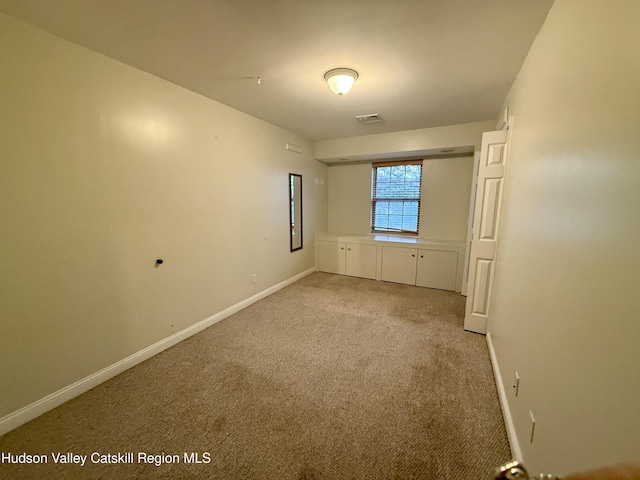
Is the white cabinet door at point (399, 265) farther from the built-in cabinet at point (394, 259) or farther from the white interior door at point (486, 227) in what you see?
the white interior door at point (486, 227)

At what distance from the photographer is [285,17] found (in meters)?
1.49

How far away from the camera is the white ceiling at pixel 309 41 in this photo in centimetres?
142

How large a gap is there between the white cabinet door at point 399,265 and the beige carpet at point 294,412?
4.93ft

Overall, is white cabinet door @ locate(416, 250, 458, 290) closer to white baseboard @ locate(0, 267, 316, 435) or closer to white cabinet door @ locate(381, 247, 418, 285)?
white cabinet door @ locate(381, 247, 418, 285)

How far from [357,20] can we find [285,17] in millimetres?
436

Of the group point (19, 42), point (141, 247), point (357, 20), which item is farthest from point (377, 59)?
point (141, 247)

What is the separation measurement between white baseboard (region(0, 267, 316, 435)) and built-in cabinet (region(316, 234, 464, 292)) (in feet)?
7.37

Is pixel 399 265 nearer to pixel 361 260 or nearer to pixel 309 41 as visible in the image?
pixel 361 260

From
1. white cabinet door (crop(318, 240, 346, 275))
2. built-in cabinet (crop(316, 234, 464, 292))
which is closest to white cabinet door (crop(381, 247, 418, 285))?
built-in cabinet (crop(316, 234, 464, 292))

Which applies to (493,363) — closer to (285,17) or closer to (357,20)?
(357,20)

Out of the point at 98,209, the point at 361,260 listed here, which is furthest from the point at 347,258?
the point at 98,209

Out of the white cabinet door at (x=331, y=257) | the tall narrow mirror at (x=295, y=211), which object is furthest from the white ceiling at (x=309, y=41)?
the white cabinet door at (x=331, y=257)

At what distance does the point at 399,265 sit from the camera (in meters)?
4.29

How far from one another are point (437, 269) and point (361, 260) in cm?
127
